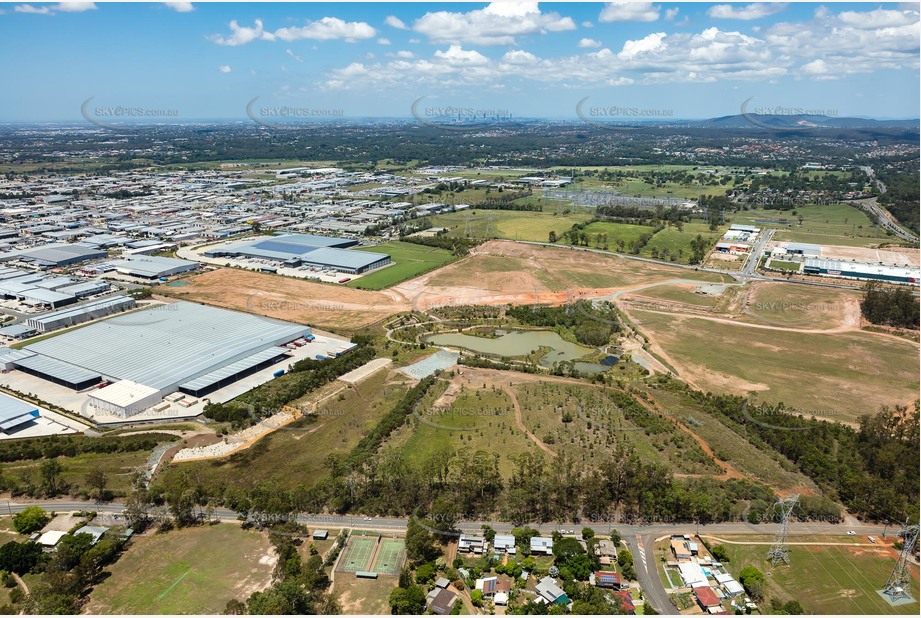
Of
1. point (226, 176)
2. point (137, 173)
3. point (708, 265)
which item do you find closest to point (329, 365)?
point (708, 265)

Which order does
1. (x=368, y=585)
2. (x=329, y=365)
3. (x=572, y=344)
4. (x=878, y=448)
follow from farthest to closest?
(x=572, y=344) < (x=329, y=365) < (x=878, y=448) < (x=368, y=585)

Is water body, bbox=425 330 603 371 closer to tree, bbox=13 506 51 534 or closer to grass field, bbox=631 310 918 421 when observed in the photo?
grass field, bbox=631 310 918 421

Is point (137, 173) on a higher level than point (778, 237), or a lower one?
higher

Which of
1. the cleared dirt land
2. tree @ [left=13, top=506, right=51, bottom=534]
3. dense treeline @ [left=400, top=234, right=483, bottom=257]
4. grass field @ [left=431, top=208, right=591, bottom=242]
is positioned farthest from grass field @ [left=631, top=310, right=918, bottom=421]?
tree @ [left=13, top=506, right=51, bottom=534]

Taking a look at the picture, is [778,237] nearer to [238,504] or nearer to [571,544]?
[571,544]

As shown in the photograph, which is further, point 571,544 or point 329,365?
point 329,365

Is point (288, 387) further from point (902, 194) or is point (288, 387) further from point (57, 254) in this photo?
point (902, 194)
